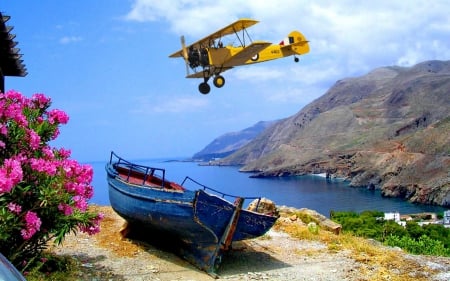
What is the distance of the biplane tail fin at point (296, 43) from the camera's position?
26.5 metres

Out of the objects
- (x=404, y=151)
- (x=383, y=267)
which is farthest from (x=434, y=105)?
(x=383, y=267)

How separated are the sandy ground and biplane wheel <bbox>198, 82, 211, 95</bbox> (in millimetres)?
9111

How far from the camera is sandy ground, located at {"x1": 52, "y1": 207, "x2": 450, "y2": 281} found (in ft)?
34.9

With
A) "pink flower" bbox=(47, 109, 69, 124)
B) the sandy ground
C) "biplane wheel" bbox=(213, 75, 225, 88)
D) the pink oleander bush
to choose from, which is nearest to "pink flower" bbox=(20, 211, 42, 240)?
the pink oleander bush

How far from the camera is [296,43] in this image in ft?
86.7

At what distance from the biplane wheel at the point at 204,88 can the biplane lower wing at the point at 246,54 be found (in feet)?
5.50

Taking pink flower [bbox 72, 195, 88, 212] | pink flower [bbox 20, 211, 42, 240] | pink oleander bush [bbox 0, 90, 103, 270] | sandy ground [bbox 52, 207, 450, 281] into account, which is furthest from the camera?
sandy ground [bbox 52, 207, 450, 281]

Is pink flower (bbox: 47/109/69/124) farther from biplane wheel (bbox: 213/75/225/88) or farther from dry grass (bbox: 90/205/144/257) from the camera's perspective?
biplane wheel (bbox: 213/75/225/88)

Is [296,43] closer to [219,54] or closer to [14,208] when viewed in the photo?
[219,54]

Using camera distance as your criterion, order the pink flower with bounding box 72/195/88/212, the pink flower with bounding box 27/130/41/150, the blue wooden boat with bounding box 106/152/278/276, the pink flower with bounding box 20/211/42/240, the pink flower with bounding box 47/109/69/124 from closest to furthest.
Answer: the pink flower with bounding box 20/211/42/240 < the pink flower with bounding box 72/195/88/212 < the pink flower with bounding box 27/130/41/150 < the pink flower with bounding box 47/109/69/124 < the blue wooden boat with bounding box 106/152/278/276

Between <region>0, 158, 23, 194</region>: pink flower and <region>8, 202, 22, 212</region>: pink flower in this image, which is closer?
<region>0, 158, 23, 194</region>: pink flower

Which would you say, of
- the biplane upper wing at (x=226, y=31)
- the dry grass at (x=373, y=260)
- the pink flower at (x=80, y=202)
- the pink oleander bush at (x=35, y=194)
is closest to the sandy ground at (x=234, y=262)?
the dry grass at (x=373, y=260)

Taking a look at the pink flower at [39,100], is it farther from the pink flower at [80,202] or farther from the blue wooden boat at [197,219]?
the blue wooden boat at [197,219]

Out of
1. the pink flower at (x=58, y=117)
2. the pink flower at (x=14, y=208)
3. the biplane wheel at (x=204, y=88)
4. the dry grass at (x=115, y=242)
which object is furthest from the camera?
the biplane wheel at (x=204, y=88)
